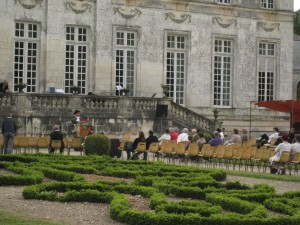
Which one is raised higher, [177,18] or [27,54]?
[177,18]

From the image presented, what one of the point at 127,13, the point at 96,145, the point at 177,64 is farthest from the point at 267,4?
the point at 96,145

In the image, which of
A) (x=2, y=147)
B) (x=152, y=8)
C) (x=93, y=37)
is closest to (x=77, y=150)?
(x=2, y=147)

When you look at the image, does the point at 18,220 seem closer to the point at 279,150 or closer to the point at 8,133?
the point at 279,150

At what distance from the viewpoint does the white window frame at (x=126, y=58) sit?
33.8m

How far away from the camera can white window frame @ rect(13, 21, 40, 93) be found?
3177 cm

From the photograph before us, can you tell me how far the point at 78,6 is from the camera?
107 feet

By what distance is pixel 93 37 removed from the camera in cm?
3306

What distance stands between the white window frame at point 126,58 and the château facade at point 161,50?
4 centimetres

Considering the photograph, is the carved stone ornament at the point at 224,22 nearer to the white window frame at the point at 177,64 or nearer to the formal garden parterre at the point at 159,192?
the white window frame at the point at 177,64

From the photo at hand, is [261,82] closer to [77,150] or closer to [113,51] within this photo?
Result: [113,51]

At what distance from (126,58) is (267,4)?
26.8 feet

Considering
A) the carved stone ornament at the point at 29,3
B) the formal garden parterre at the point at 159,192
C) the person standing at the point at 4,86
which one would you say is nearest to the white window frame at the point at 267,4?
the carved stone ornament at the point at 29,3

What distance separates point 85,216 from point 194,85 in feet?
80.7

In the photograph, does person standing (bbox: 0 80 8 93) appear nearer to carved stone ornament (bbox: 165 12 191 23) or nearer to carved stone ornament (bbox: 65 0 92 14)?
carved stone ornament (bbox: 65 0 92 14)
